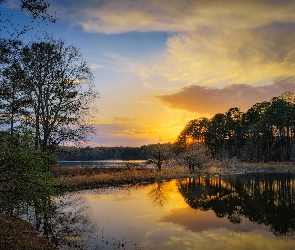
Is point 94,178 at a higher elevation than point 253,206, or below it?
higher

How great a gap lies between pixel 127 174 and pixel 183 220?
76.4 ft

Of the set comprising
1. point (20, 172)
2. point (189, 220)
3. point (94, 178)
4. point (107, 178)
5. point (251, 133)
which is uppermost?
point (251, 133)

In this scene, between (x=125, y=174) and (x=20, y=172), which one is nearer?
(x=20, y=172)

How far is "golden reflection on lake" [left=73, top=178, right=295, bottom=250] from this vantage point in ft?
42.7

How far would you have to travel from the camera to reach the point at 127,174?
133 ft

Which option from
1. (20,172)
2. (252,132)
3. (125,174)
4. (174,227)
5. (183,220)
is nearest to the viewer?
(20,172)

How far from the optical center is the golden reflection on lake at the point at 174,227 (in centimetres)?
1301

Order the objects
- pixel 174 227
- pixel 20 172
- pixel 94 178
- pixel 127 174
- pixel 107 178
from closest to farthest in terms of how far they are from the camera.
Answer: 1. pixel 20 172
2. pixel 174 227
3. pixel 94 178
4. pixel 107 178
5. pixel 127 174

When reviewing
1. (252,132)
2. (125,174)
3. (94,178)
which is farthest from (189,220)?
(252,132)

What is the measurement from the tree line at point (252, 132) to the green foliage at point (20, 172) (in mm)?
73919

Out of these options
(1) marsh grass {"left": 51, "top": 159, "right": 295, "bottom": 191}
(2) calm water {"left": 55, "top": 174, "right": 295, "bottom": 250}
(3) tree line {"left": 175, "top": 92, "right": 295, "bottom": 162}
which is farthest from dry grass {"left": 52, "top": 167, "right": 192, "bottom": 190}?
(3) tree line {"left": 175, "top": 92, "right": 295, "bottom": 162}

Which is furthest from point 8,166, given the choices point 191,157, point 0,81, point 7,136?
point 191,157

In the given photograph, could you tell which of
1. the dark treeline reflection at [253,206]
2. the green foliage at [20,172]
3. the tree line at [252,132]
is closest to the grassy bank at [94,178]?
the green foliage at [20,172]

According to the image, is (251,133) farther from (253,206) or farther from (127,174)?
(253,206)
